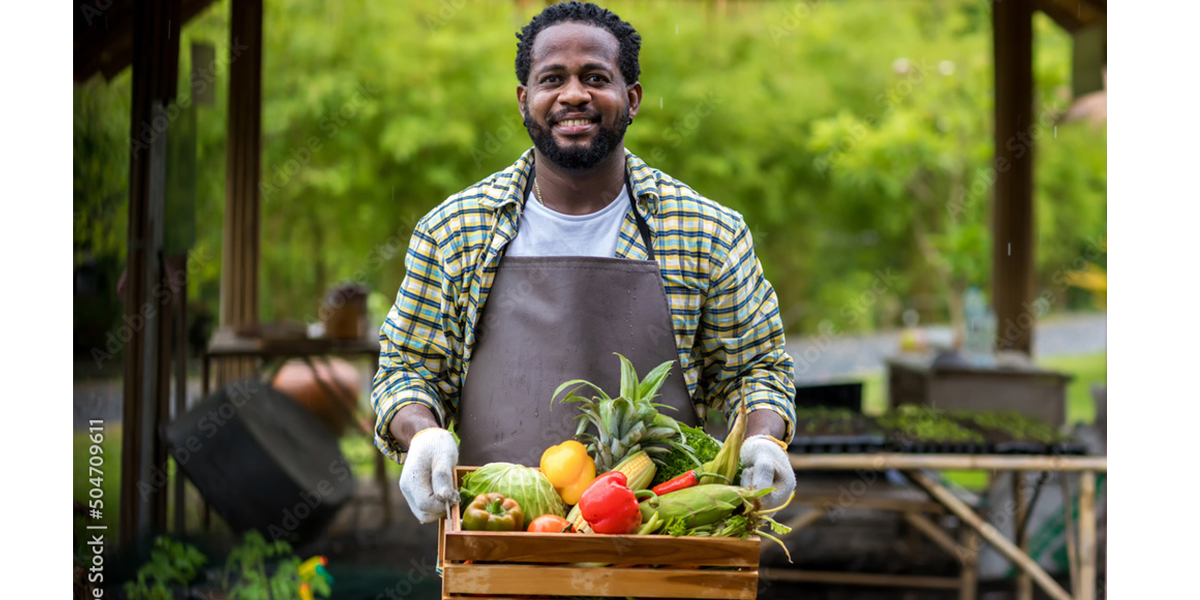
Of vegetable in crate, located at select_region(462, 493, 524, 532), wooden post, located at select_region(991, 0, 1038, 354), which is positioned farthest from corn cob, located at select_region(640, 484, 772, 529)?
wooden post, located at select_region(991, 0, 1038, 354)

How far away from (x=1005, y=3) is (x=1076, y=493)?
10.2 feet

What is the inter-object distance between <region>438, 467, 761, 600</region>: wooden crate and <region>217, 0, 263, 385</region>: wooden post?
398cm

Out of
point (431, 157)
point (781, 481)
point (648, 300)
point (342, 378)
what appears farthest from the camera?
point (431, 157)

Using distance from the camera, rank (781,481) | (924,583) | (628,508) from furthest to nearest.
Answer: (924,583) < (781,481) < (628,508)

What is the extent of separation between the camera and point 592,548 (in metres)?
1.59

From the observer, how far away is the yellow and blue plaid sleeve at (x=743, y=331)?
225 cm

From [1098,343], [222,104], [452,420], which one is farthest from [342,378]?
[1098,343]

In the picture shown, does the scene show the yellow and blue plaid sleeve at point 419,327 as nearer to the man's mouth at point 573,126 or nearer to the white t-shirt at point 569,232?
the white t-shirt at point 569,232

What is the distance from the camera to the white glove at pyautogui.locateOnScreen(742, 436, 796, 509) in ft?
6.29

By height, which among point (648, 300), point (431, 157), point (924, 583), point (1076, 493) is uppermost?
point (431, 157)

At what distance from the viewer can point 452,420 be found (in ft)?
7.63

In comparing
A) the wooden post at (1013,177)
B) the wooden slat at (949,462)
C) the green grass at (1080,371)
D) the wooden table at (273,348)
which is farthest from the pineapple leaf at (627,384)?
the green grass at (1080,371)

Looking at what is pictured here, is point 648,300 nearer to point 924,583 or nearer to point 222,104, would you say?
point 924,583

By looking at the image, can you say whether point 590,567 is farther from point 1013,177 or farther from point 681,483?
point 1013,177
